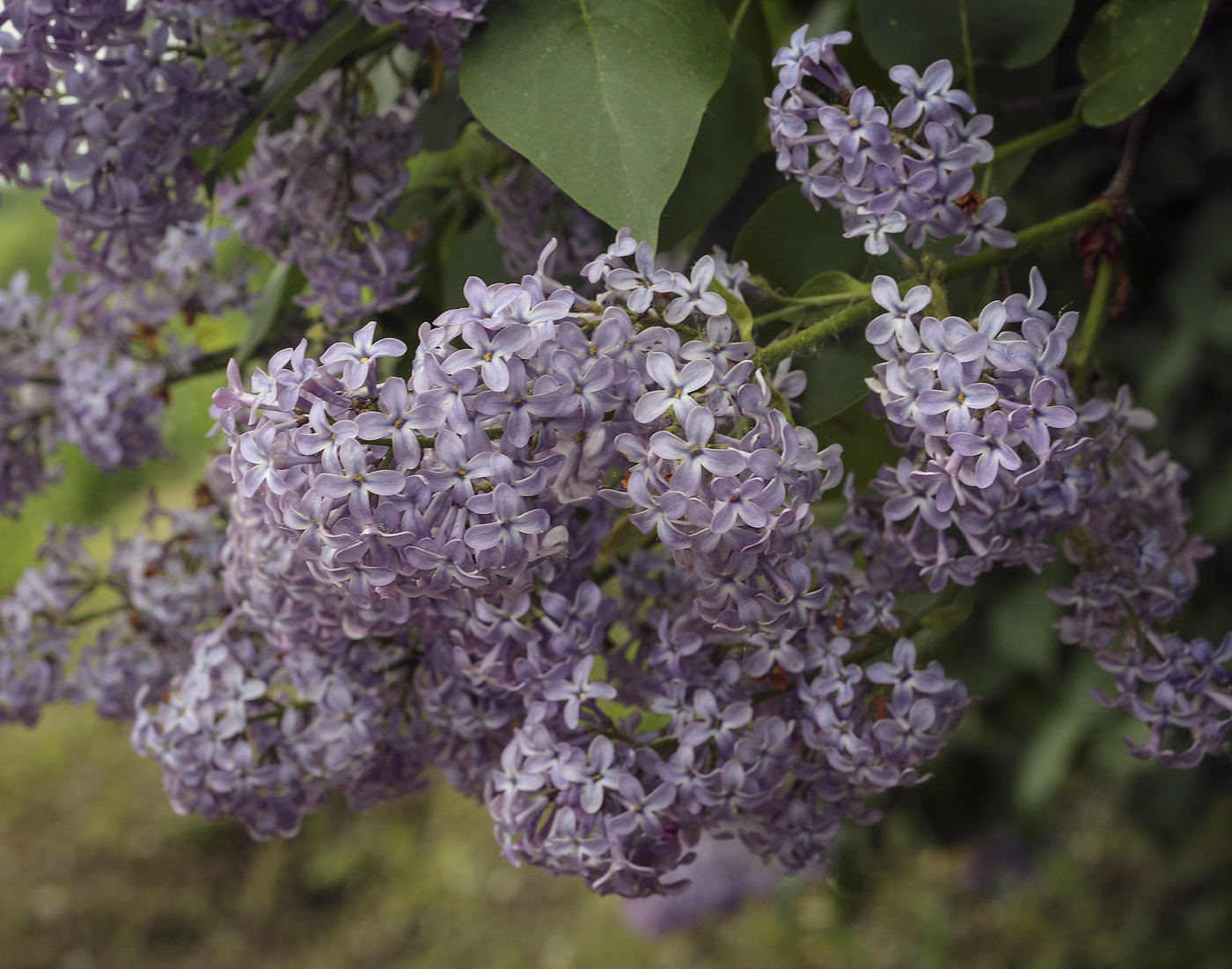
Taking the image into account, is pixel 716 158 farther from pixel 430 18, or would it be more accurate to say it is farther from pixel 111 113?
pixel 111 113

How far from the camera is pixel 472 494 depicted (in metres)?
0.31

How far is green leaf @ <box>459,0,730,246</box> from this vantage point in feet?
1.20

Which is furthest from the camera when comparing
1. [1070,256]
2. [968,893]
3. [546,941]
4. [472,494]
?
[546,941]

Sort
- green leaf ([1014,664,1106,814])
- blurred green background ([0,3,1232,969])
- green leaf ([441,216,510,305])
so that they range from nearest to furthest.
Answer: green leaf ([441,216,510,305]) < blurred green background ([0,3,1232,969]) < green leaf ([1014,664,1106,814])

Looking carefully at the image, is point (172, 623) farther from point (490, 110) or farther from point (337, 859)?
point (337, 859)

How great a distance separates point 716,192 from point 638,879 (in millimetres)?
261

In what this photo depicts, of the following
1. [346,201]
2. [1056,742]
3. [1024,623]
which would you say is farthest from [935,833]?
[346,201]

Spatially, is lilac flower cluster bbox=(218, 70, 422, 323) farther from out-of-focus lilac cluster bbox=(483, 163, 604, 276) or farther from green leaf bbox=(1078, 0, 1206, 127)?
green leaf bbox=(1078, 0, 1206, 127)

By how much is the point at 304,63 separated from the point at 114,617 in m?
0.37

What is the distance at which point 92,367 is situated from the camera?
2.01 ft

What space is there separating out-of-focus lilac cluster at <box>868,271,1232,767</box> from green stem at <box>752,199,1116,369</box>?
2 centimetres

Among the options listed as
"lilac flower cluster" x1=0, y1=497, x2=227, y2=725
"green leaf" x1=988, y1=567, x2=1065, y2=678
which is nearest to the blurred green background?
"green leaf" x1=988, y1=567, x2=1065, y2=678

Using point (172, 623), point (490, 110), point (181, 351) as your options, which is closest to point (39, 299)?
point (181, 351)

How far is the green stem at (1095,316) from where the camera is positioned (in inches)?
17.0
